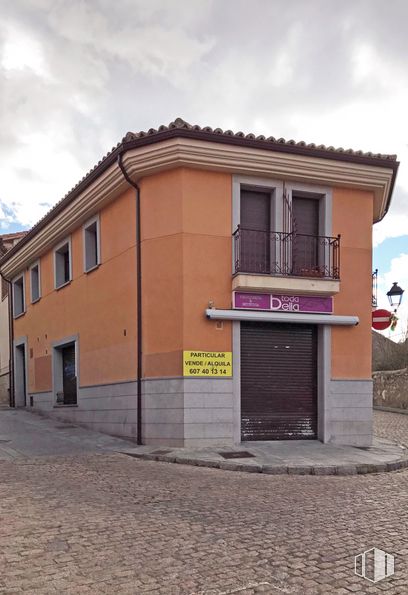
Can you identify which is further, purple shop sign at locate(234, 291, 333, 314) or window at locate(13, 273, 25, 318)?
window at locate(13, 273, 25, 318)

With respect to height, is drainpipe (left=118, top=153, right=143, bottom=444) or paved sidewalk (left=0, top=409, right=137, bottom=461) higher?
drainpipe (left=118, top=153, right=143, bottom=444)

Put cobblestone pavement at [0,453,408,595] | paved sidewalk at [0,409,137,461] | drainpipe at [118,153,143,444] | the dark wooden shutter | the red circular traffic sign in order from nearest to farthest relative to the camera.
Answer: cobblestone pavement at [0,453,408,595] → paved sidewalk at [0,409,137,461] → drainpipe at [118,153,143,444] → the red circular traffic sign → the dark wooden shutter

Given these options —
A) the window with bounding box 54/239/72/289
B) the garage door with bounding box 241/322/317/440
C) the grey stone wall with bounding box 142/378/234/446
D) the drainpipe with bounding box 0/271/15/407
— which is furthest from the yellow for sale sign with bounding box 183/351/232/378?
the drainpipe with bounding box 0/271/15/407

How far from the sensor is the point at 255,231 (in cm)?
1088

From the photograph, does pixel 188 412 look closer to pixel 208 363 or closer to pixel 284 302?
pixel 208 363

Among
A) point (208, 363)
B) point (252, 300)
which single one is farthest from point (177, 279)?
point (208, 363)

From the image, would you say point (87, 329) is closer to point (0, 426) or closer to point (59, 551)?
point (0, 426)

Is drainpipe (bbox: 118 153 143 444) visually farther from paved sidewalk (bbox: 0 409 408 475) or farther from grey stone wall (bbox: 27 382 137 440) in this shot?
paved sidewalk (bbox: 0 409 408 475)

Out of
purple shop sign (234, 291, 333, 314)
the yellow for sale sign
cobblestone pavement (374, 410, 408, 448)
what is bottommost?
cobblestone pavement (374, 410, 408, 448)

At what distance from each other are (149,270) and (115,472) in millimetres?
4387

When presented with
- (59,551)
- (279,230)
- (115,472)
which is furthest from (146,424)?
(59,551)

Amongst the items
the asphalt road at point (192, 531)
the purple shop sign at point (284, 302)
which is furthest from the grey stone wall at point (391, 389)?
the asphalt road at point (192, 531)

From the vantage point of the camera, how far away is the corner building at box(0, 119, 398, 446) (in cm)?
1031

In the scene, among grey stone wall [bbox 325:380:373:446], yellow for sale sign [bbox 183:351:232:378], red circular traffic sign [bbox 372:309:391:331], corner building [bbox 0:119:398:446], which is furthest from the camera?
red circular traffic sign [bbox 372:309:391:331]
